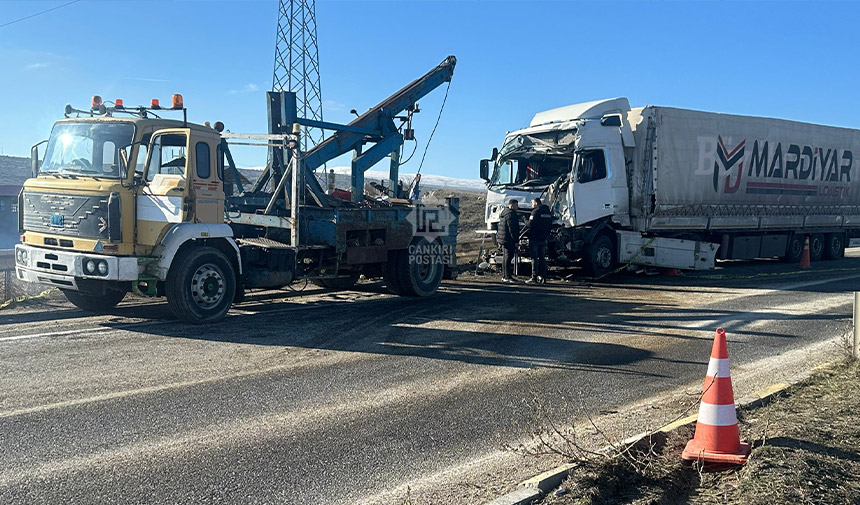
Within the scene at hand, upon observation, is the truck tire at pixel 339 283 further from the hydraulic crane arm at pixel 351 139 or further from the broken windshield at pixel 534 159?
the broken windshield at pixel 534 159

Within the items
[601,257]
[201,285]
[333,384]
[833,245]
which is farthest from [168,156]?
[833,245]

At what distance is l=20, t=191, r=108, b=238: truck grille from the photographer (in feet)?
27.4

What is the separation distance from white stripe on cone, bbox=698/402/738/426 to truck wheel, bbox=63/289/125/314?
7.72 m

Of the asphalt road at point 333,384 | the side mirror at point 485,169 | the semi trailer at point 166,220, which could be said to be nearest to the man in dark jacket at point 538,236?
the side mirror at point 485,169

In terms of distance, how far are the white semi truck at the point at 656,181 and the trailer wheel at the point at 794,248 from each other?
0.27m

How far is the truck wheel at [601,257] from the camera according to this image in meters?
15.5

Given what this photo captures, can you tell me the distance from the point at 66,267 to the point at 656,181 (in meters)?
12.5

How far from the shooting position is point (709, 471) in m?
4.40

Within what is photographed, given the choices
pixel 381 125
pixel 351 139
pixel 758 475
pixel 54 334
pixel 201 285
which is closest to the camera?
pixel 758 475

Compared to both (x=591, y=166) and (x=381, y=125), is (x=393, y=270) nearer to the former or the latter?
(x=381, y=125)

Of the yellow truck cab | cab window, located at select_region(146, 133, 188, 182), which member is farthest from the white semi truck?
cab window, located at select_region(146, 133, 188, 182)

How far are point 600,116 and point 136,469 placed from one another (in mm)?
13501

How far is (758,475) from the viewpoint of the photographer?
4.07 metres

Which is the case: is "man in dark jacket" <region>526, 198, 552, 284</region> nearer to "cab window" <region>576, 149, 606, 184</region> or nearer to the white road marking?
"cab window" <region>576, 149, 606, 184</region>
